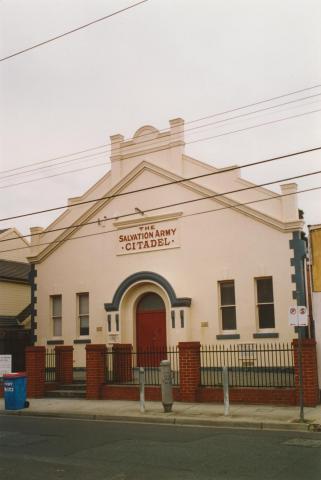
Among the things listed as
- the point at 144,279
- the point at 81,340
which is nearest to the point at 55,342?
the point at 81,340

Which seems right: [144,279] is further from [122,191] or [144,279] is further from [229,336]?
[229,336]

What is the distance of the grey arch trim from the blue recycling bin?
17.9 ft

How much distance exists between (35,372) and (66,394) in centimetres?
133

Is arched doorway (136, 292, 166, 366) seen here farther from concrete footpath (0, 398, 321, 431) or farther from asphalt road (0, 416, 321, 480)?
asphalt road (0, 416, 321, 480)

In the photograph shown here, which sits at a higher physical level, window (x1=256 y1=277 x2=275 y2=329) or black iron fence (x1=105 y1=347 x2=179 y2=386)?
window (x1=256 y1=277 x2=275 y2=329)

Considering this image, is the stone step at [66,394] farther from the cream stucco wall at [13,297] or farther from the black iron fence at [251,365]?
the cream stucco wall at [13,297]

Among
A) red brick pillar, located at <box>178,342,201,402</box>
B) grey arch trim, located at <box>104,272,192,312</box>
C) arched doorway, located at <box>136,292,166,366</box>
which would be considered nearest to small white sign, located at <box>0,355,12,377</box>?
grey arch trim, located at <box>104,272,192,312</box>

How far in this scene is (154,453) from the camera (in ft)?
33.0

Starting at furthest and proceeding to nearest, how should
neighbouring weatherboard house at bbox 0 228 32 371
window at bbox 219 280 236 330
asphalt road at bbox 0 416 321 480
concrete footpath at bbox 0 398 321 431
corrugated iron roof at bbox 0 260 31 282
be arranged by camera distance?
corrugated iron roof at bbox 0 260 31 282
neighbouring weatherboard house at bbox 0 228 32 371
window at bbox 219 280 236 330
concrete footpath at bbox 0 398 321 431
asphalt road at bbox 0 416 321 480

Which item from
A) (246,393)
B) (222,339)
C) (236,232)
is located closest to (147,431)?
(246,393)

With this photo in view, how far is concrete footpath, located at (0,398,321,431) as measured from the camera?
1302cm

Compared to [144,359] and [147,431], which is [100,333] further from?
[147,431]

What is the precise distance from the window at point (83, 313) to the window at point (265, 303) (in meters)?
7.34

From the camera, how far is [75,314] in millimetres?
23672
